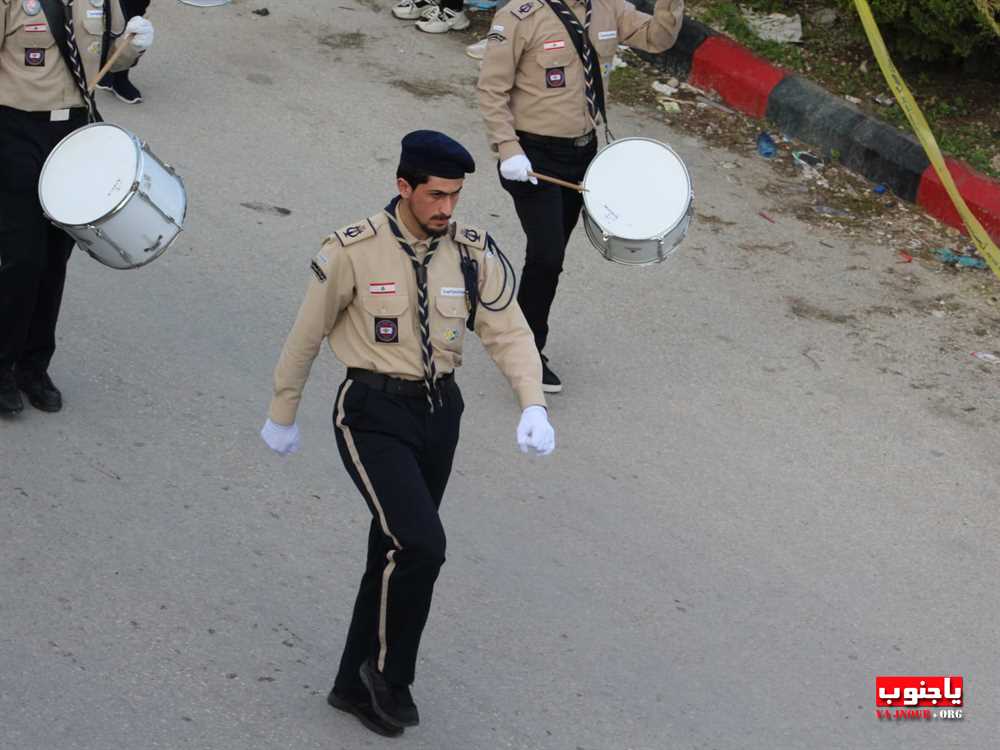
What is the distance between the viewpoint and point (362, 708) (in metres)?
4.14

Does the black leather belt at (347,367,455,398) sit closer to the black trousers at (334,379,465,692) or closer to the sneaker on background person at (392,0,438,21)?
the black trousers at (334,379,465,692)

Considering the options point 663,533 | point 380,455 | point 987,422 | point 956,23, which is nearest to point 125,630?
point 380,455

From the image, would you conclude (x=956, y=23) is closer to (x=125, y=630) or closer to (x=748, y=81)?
(x=748, y=81)

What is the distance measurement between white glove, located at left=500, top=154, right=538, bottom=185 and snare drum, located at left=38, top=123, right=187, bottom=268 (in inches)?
50.5

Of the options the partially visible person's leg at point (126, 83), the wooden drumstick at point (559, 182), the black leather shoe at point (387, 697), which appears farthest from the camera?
the partially visible person's leg at point (126, 83)

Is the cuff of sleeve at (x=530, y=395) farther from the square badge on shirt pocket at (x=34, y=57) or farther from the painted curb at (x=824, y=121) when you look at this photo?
the painted curb at (x=824, y=121)

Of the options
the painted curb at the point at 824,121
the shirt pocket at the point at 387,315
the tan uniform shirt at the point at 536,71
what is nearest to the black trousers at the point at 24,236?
the tan uniform shirt at the point at 536,71

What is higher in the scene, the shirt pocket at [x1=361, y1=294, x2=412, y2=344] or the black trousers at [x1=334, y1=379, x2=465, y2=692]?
the shirt pocket at [x1=361, y1=294, x2=412, y2=344]

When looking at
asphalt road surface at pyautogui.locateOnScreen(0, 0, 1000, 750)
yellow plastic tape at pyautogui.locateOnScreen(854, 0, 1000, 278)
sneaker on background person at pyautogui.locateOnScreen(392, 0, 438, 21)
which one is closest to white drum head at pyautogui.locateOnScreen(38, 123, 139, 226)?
asphalt road surface at pyautogui.locateOnScreen(0, 0, 1000, 750)

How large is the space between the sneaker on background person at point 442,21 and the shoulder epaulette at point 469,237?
19.9 feet

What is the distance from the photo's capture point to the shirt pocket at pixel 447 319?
397 cm

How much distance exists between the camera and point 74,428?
548 cm

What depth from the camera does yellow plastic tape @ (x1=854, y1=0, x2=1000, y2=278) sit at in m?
7.52

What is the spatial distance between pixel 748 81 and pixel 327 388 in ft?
13.6
